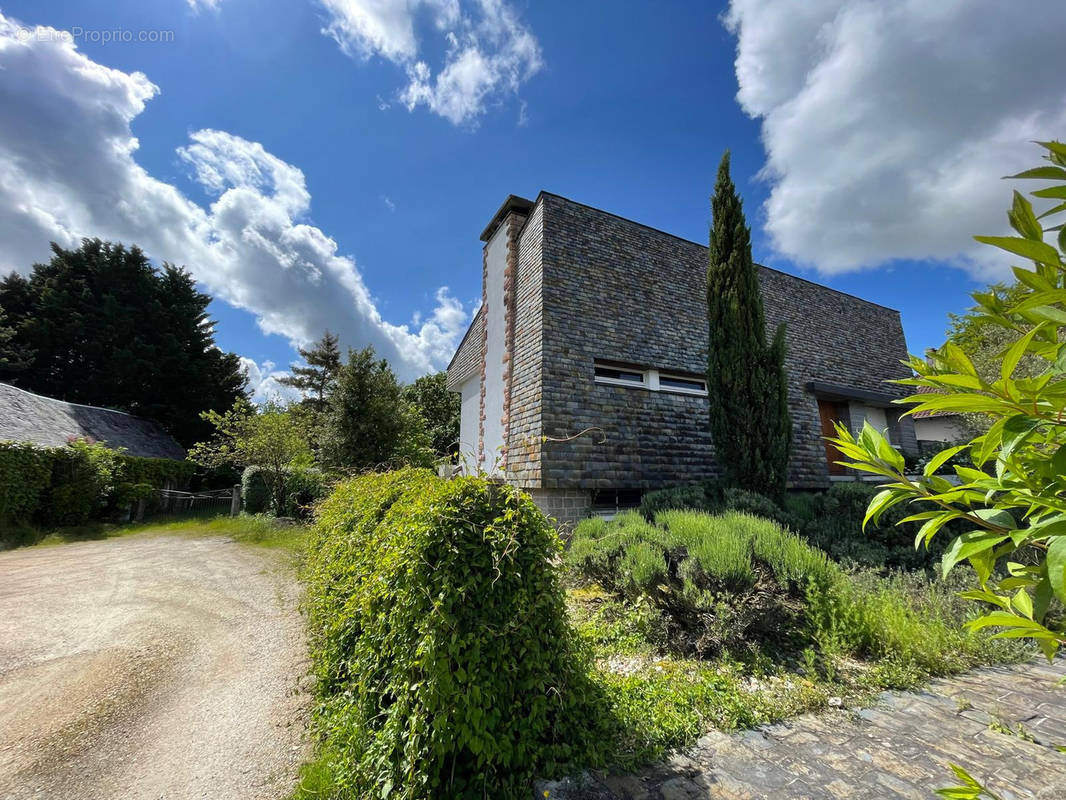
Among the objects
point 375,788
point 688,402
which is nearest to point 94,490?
point 375,788

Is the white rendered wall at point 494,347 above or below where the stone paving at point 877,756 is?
above

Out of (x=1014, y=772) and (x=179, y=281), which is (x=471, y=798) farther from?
(x=179, y=281)

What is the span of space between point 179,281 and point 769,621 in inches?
1178

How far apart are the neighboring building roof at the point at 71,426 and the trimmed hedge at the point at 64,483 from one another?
2.74 ft

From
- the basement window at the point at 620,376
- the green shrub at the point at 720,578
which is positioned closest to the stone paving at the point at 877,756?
the green shrub at the point at 720,578

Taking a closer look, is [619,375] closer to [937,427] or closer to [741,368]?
[741,368]

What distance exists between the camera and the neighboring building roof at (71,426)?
1345 centimetres

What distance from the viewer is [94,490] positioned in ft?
39.0

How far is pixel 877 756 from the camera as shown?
243cm

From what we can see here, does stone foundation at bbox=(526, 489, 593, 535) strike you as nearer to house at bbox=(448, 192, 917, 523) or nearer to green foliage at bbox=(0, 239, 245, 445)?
house at bbox=(448, 192, 917, 523)

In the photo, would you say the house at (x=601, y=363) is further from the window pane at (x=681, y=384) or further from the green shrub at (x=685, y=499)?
the green shrub at (x=685, y=499)

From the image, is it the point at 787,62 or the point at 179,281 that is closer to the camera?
the point at 787,62

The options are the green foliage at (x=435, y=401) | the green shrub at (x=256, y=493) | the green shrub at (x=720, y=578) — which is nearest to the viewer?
the green shrub at (x=720, y=578)

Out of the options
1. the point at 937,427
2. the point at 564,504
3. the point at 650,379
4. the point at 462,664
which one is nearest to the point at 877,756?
the point at 462,664
